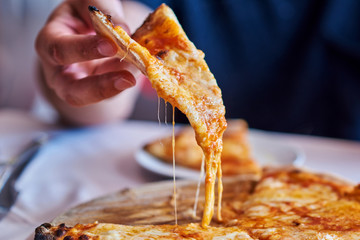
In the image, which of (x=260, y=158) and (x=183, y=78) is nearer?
(x=183, y=78)

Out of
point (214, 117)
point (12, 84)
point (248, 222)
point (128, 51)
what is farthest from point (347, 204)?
point (12, 84)

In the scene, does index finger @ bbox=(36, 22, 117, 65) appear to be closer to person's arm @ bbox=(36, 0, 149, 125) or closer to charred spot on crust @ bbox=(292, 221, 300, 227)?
person's arm @ bbox=(36, 0, 149, 125)

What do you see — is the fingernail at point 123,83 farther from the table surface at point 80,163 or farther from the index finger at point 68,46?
the table surface at point 80,163

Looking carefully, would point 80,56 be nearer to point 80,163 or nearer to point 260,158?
point 80,163

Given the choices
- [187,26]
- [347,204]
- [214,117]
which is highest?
[187,26]

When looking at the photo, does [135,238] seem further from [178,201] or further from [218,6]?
[218,6]

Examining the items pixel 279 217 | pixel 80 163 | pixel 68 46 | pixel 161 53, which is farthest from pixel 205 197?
pixel 80 163
